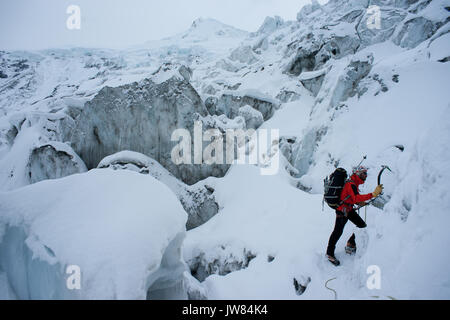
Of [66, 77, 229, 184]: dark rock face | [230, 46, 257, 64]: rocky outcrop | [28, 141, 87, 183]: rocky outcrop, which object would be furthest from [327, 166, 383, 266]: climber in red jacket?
[230, 46, 257, 64]: rocky outcrop

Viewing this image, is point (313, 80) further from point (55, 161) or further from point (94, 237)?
point (94, 237)

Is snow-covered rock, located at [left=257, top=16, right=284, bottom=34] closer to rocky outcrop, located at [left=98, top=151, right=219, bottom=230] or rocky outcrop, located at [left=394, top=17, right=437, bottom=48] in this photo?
rocky outcrop, located at [left=394, top=17, right=437, bottom=48]

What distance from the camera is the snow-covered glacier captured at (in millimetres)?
3209

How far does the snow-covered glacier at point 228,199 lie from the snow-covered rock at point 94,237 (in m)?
0.03

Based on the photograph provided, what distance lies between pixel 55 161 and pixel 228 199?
35.1ft

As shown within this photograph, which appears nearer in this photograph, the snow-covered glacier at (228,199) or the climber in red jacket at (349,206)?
the snow-covered glacier at (228,199)

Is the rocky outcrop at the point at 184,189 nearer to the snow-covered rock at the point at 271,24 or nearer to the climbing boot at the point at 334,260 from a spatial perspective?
the climbing boot at the point at 334,260

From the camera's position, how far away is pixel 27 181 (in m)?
14.6

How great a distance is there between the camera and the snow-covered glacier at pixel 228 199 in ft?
10.5

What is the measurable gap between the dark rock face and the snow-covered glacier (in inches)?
2.5

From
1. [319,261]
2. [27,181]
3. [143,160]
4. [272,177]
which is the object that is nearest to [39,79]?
[27,181]

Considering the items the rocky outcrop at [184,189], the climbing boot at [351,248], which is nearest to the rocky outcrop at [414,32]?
the rocky outcrop at [184,189]

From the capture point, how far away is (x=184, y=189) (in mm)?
13164

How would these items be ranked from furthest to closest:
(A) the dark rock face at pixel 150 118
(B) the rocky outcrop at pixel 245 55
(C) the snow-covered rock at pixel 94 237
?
(B) the rocky outcrop at pixel 245 55
(A) the dark rock face at pixel 150 118
(C) the snow-covered rock at pixel 94 237
